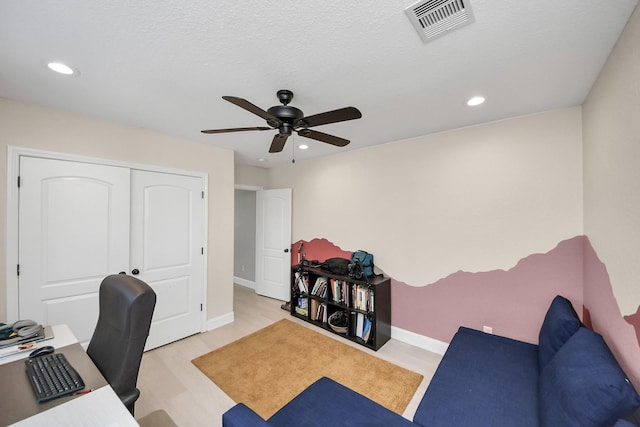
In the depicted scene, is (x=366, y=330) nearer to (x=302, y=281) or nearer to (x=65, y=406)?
(x=302, y=281)

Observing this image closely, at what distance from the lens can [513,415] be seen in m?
1.36

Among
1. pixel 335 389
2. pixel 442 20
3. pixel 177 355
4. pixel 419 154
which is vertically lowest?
pixel 177 355

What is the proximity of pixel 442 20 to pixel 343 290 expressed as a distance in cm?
279

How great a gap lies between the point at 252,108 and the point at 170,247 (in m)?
2.30

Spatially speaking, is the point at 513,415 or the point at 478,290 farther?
the point at 478,290

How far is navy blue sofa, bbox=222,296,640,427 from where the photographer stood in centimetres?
A: 98

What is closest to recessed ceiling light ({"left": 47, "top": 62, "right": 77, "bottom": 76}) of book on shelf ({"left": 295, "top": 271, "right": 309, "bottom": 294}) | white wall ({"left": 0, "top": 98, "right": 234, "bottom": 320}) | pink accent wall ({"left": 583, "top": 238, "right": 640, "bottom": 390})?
white wall ({"left": 0, "top": 98, "right": 234, "bottom": 320})

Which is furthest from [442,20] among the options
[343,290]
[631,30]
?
[343,290]

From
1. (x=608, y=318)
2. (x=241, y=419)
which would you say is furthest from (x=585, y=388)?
(x=241, y=419)

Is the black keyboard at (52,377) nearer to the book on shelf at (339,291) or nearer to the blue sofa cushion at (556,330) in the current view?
the book on shelf at (339,291)

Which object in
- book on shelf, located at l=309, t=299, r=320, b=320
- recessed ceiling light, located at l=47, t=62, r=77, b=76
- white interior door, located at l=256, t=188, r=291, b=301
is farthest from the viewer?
white interior door, located at l=256, t=188, r=291, b=301

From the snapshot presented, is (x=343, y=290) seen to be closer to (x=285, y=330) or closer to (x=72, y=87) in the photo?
(x=285, y=330)

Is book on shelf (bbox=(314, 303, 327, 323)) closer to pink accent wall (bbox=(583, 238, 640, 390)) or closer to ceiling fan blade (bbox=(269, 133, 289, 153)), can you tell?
ceiling fan blade (bbox=(269, 133, 289, 153))

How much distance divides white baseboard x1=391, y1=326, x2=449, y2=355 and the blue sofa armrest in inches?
105
